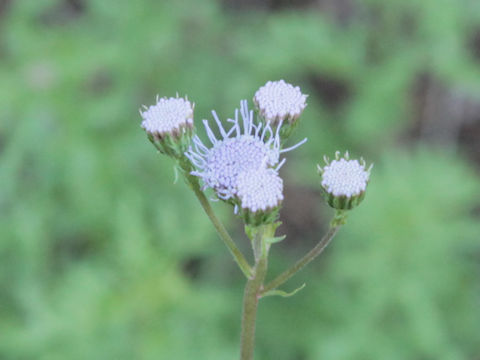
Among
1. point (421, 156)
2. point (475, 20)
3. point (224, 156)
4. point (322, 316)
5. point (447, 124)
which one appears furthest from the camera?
point (447, 124)

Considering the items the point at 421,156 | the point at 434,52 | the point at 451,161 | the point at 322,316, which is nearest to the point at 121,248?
the point at 322,316

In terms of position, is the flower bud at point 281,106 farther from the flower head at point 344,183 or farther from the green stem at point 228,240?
the green stem at point 228,240

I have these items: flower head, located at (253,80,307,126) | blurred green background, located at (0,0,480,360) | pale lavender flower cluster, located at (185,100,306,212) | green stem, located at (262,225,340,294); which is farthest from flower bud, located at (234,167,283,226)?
blurred green background, located at (0,0,480,360)

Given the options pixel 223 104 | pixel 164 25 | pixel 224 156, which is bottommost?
pixel 224 156

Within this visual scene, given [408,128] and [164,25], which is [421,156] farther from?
[164,25]

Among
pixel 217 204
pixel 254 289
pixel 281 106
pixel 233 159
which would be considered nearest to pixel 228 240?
pixel 254 289

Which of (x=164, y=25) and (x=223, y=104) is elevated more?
(x=164, y=25)

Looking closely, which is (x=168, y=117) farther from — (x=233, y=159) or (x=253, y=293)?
(x=253, y=293)
